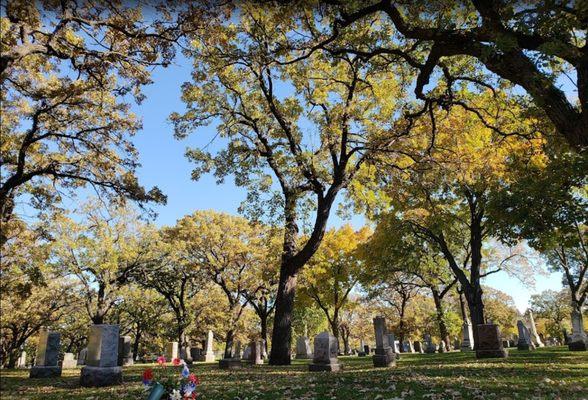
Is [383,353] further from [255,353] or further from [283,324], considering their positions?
[255,353]

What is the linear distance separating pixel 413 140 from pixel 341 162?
3.08 meters

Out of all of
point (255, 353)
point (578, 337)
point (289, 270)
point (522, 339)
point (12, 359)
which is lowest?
point (12, 359)

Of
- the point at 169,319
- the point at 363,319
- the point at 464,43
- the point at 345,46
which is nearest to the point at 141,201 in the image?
the point at 345,46

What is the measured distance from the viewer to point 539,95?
627 centimetres

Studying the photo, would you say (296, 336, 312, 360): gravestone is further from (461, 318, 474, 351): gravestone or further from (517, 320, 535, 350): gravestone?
(517, 320, 535, 350): gravestone

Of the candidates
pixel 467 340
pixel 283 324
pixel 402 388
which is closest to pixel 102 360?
pixel 283 324

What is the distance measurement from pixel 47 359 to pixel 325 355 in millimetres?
11212

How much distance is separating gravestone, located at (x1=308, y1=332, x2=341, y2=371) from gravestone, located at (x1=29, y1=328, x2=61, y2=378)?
33.8 feet

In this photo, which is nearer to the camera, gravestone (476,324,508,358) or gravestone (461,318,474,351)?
gravestone (476,324,508,358)

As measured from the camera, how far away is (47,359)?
15.4 meters

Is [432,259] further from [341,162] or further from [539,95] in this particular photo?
[539,95]

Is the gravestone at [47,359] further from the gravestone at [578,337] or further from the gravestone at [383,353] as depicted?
the gravestone at [578,337]

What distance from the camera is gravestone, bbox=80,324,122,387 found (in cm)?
1084

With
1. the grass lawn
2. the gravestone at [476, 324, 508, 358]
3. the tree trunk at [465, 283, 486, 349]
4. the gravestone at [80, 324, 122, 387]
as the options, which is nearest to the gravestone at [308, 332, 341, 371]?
the grass lawn
